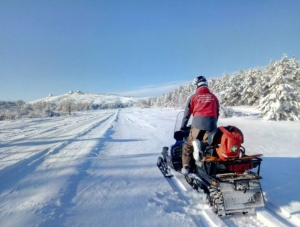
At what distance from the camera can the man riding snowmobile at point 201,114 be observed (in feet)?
11.1

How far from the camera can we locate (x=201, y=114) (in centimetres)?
341

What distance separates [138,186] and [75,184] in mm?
1340

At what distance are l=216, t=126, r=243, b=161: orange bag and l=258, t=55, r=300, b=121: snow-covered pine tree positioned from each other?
65.5ft

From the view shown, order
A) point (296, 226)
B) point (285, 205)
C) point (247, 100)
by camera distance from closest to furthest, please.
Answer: point (296, 226)
point (285, 205)
point (247, 100)

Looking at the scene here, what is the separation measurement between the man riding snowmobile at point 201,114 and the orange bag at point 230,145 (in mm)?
564

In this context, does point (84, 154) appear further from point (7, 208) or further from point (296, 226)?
point (296, 226)

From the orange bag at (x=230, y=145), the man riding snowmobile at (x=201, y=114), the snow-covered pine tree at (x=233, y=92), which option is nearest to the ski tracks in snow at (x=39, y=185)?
the man riding snowmobile at (x=201, y=114)

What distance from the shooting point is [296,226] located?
2531mm

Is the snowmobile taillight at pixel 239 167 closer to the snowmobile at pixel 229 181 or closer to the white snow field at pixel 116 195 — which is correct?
the snowmobile at pixel 229 181

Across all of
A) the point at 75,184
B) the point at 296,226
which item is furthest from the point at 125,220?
the point at 296,226

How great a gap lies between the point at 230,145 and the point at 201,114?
823 mm

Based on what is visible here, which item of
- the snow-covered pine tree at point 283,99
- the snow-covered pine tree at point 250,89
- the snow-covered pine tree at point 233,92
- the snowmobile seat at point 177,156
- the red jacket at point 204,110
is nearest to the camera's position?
the red jacket at point 204,110

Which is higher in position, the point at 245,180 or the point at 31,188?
the point at 245,180

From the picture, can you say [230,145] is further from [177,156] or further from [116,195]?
[116,195]
